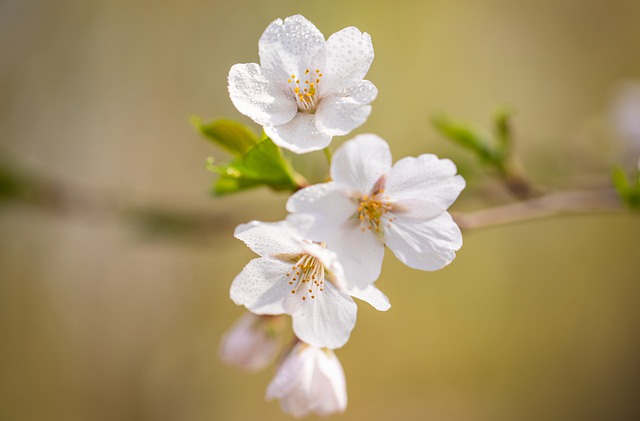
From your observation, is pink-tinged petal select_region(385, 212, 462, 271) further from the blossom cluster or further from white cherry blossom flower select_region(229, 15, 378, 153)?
white cherry blossom flower select_region(229, 15, 378, 153)

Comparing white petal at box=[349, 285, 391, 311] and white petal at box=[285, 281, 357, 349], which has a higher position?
white petal at box=[349, 285, 391, 311]

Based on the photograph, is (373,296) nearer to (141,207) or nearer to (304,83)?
(304,83)

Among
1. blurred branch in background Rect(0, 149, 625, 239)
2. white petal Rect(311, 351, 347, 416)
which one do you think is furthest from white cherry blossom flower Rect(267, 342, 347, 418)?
blurred branch in background Rect(0, 149, 625, 239)

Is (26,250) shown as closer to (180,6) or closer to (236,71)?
(180,6)

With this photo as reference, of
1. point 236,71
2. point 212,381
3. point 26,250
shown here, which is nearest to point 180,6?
point 26,250

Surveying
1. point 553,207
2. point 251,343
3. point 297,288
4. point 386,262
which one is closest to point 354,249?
point 297,288

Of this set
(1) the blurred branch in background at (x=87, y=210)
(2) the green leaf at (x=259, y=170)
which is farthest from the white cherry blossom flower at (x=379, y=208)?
(1) the blurred branch in background at (x=87, y=210)
